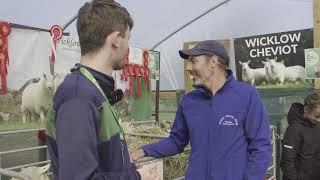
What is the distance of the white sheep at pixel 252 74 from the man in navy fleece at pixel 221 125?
4483mm

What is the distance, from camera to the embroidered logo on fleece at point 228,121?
2420 mm

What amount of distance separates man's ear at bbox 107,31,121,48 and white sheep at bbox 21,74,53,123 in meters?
3.02

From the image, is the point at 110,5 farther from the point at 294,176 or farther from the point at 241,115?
the point at 294,176

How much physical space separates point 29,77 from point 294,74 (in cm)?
382

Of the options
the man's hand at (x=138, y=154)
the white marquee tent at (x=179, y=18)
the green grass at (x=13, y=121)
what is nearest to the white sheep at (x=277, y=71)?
the white marquee tent at (x=179, y=18)

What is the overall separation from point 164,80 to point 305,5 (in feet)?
9.84

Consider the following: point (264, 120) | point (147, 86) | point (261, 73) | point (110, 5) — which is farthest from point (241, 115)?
point (261, 73)

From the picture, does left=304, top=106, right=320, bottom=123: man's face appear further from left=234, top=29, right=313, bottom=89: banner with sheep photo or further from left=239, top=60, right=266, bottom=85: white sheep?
left=239, top=60, right=266, bottom=85: white sheep

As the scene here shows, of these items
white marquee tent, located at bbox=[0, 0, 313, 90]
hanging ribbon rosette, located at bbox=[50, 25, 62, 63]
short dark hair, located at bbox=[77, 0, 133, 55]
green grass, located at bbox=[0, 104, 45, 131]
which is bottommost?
green grass, located at bbox=[0, 104, 45, 131]

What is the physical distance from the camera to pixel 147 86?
6219 millimetres

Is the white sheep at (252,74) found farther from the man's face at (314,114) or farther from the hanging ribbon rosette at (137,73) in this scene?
the man's face at (314,114)

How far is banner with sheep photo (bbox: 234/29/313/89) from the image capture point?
652 centimetres

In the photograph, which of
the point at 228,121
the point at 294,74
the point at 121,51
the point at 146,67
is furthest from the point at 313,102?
the point at 294,74

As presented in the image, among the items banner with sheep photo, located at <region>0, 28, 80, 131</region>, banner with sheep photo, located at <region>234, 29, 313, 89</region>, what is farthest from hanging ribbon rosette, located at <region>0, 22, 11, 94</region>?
banner with sheep photo, located at <region>234, 29, 313, 89</region>
